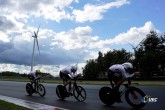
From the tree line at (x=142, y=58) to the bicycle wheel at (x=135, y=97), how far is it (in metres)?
71.5

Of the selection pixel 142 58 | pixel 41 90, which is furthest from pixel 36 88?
pixel 142 58

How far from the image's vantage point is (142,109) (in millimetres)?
11922

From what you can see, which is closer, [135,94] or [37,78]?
[135,94]

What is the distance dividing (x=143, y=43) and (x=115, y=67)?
104278mm

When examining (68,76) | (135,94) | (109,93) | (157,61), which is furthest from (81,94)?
(157,61)

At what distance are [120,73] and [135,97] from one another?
106cm

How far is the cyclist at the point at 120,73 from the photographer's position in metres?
12.8

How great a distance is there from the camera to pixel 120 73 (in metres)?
12.9

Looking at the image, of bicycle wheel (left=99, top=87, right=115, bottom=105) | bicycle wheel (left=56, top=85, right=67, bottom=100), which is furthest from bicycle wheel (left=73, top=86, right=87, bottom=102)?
bicycle wheel (left=99, top=87, right=115, bottom=105)

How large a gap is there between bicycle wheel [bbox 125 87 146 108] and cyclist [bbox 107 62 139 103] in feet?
1.53

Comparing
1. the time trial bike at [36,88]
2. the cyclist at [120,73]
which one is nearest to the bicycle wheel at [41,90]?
the time trial bike at [36,88]

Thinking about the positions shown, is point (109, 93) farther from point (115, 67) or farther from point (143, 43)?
point (143, 43)

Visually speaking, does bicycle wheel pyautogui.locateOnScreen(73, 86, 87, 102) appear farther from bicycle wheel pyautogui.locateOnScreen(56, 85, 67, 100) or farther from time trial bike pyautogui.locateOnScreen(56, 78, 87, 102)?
bicycle wheel pyautogui.locateOnScreen(56, 85, 67, 100)

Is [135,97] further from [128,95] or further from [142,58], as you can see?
[142,58]
